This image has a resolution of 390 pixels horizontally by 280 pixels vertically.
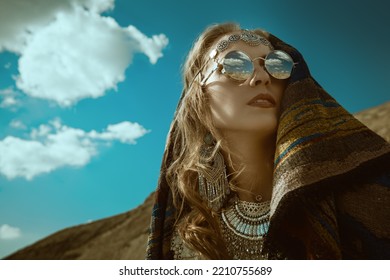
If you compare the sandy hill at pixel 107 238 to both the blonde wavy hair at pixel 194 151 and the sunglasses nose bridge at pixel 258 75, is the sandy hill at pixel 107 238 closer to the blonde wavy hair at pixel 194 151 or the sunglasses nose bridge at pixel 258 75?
the blonde wavy hair at pixel 194 151

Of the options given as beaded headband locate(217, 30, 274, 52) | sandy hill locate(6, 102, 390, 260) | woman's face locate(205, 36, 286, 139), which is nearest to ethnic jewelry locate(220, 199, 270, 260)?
woman's face locate(205, 36, 286, 139)

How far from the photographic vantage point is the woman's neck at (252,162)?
66.1 inches

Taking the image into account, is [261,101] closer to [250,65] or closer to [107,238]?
[250,65]

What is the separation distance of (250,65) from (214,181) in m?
0.50

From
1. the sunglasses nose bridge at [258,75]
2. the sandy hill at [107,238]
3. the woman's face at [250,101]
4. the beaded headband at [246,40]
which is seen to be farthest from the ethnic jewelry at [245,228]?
the sandy hill at [107,238]

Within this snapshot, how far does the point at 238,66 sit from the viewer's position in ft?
5.49

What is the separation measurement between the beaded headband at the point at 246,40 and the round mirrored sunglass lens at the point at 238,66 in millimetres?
123

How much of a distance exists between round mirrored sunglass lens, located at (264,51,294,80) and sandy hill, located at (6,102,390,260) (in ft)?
18.5

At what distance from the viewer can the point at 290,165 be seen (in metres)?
1.34

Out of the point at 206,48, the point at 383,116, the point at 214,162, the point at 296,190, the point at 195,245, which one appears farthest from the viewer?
the point at 383,116

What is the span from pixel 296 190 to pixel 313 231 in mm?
162

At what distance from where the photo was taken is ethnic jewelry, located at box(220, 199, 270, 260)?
1550mm
